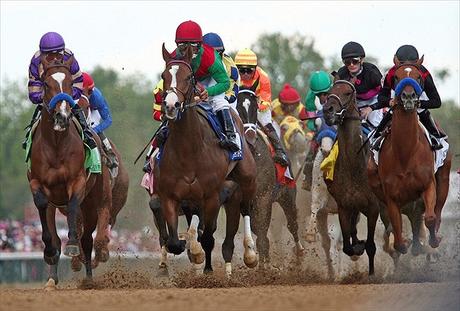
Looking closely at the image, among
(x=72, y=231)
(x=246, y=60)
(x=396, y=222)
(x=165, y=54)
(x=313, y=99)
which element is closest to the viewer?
(x=165, y=54)

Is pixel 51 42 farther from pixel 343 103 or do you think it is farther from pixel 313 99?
pixel 313 99

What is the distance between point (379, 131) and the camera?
727 inches

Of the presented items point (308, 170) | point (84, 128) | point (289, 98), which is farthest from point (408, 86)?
point (289, 98)

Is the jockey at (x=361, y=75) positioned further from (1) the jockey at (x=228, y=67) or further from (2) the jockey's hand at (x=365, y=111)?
(1) the jockey at (x=228, y=67)

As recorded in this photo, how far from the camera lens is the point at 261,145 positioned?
20.6 meters

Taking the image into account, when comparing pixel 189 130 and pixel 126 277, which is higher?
pixel 189 130

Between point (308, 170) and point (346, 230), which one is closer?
point (346, 230)

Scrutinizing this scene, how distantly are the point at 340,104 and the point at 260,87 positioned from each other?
2.64m

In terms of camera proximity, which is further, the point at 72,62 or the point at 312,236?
the point at 312,236

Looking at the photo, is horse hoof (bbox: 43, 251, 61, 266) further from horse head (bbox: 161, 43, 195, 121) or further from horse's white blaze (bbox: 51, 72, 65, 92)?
horse head (bbox: 161, 43, 195, 121)

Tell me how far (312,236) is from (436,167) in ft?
9.27

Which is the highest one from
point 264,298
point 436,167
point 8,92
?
point 8,92

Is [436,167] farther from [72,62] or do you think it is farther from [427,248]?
[72,62]

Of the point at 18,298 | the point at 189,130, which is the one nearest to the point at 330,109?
the point at 189,130
